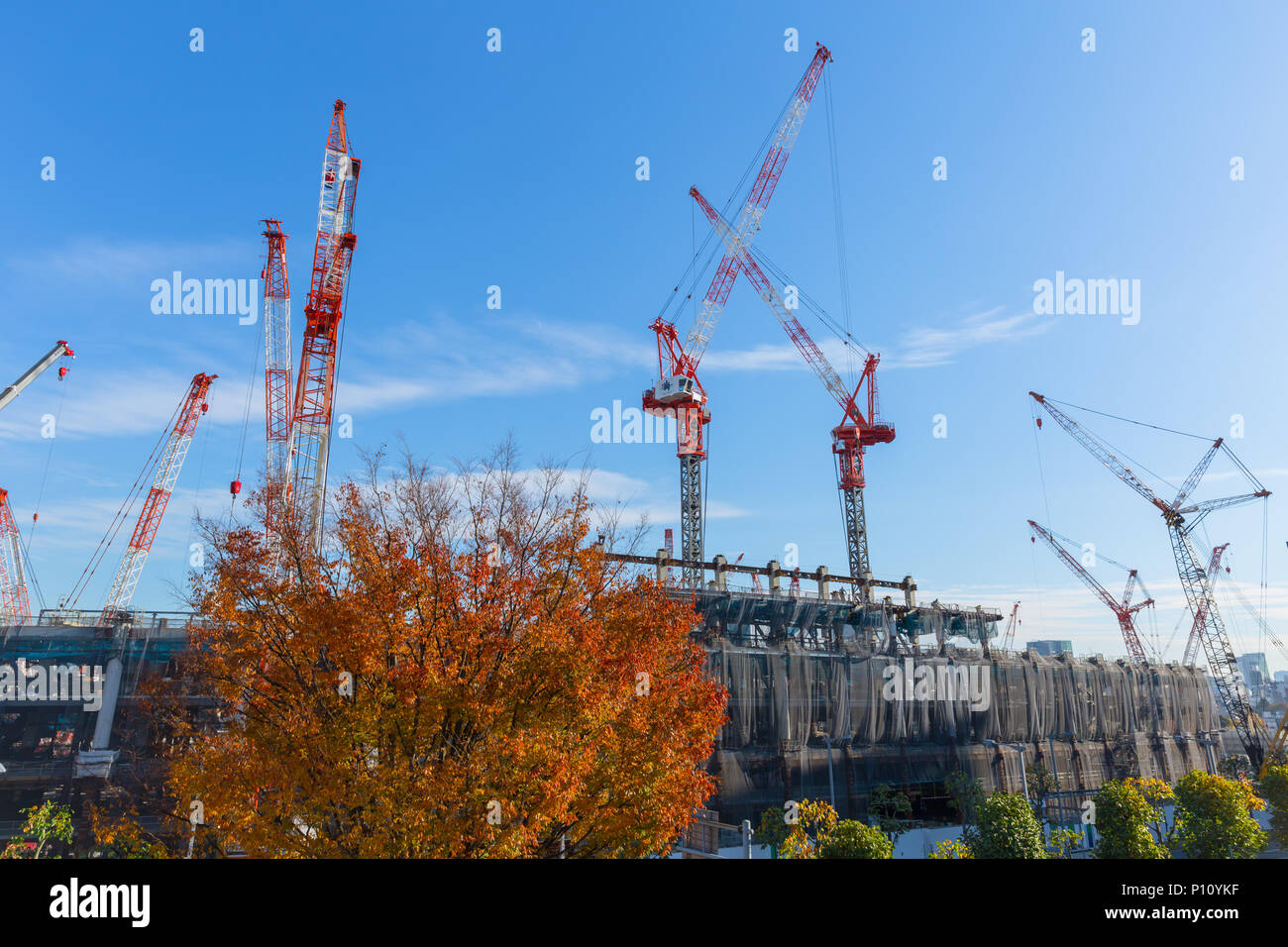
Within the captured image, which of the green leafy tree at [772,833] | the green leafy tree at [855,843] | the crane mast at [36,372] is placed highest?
the crane mast at [36,372]

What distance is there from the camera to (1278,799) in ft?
139

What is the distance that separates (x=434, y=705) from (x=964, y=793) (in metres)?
57.9

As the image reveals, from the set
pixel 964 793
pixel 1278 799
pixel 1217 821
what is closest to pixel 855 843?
pixel 1217 821

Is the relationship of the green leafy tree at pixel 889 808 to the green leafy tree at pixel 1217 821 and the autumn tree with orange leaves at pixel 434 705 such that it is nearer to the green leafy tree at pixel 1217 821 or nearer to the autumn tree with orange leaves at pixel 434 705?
the green leafy tree at pixel 1217 821

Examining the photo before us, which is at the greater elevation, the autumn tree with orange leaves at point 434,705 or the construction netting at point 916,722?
the autumn tree with orange leaves at point 434,705

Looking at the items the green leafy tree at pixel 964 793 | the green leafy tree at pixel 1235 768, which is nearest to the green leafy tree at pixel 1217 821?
the green leafy tree at pixel 964 793

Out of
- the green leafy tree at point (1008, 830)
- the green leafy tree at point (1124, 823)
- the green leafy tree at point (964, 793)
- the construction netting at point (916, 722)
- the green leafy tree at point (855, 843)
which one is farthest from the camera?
the green leafy tree at point (964, 793)

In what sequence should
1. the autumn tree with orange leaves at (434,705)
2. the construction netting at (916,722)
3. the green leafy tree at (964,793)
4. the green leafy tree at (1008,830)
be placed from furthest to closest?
the green leafy tree at (964,793) < the construction netting at (916,722) < the green leafy tree at (1008,830) < the autumn tree with orange leaves at (434,705)

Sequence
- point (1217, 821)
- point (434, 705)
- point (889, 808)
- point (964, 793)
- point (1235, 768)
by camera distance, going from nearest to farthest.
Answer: point (434, 705), point (1217, 821), point (964, 793), point (889, 808), point (1235, 768)

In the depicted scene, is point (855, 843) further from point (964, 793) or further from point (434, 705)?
point (964, 793)

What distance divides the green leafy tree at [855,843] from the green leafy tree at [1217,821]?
73.5 ft

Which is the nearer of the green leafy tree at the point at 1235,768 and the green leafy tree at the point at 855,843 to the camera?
the green leafy tree at the point at 855,843

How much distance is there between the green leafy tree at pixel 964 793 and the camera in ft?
184
